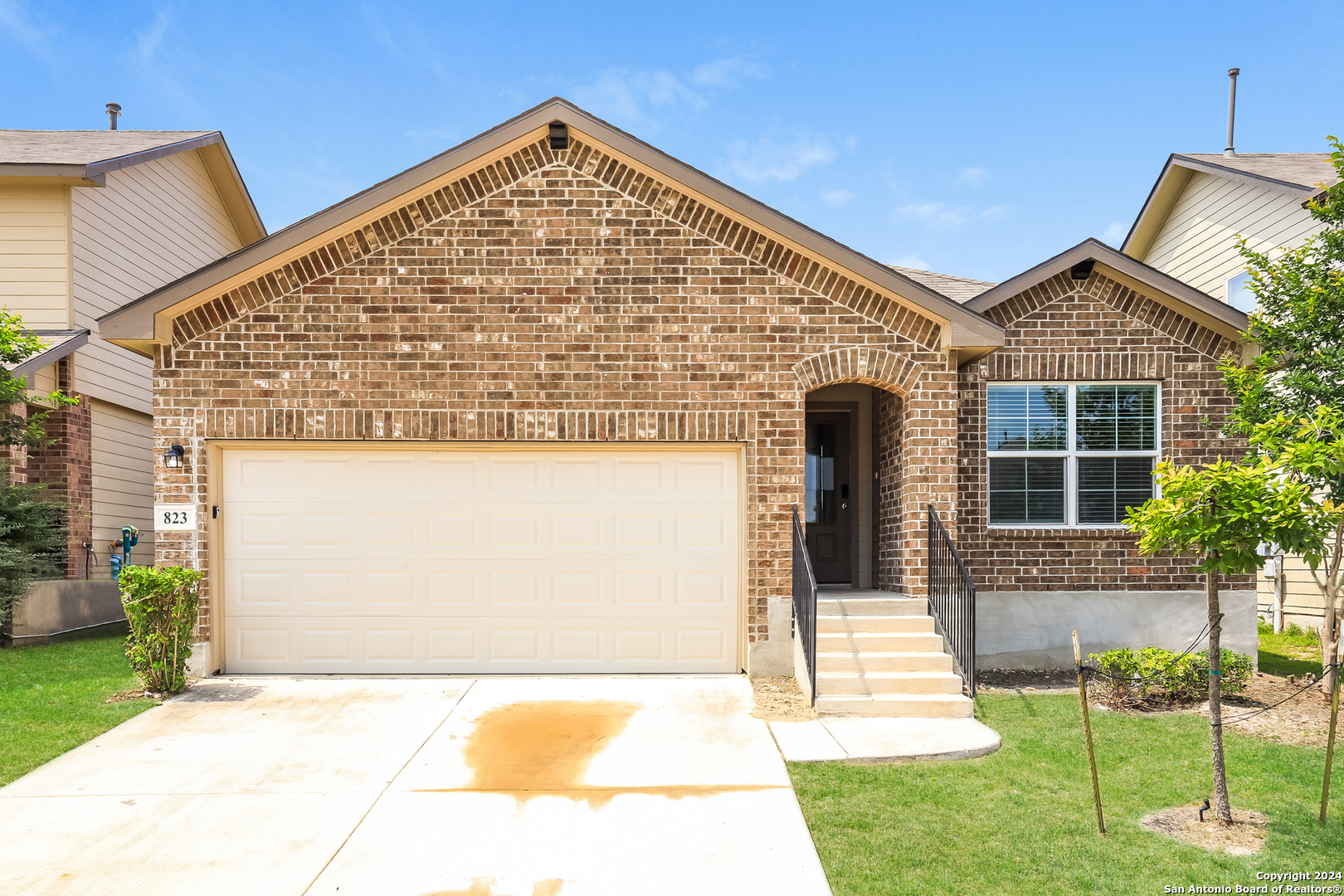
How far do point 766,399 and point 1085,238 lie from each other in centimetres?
400

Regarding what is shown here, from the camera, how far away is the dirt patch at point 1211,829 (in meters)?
4.69

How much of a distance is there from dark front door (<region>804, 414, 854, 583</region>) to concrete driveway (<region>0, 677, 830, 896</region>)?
11.6 ft

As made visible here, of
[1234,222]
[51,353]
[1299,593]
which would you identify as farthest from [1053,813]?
[51,353]

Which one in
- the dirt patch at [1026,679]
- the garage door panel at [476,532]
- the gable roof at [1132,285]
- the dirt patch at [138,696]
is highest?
the gable roof at [1132,285]

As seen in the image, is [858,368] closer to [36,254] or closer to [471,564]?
[471,564]

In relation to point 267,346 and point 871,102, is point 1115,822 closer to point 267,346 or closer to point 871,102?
point 267,346

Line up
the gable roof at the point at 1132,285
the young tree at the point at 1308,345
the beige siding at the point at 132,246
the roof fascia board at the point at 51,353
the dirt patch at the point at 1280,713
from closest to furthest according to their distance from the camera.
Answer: the dirt patch at the point at 1280,713 → the young tree at the point at 1308,345 → the gable roof at the point at 1132,285 → the roof fascia board at the point at 51,353 → the beige siding at the point at 132,246

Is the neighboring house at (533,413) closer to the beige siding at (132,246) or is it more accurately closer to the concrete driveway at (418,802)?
the concrete driveway at (418,802)

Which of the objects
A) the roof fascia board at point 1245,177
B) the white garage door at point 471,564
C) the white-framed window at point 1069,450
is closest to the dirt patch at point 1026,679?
the white-framed window at point 1069,450

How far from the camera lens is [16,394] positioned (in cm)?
995

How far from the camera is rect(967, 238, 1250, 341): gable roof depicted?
362 inches

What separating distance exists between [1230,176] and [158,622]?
15659mm

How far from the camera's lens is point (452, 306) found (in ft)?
27.8

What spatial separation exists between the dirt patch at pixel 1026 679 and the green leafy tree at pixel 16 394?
11.2 metres
